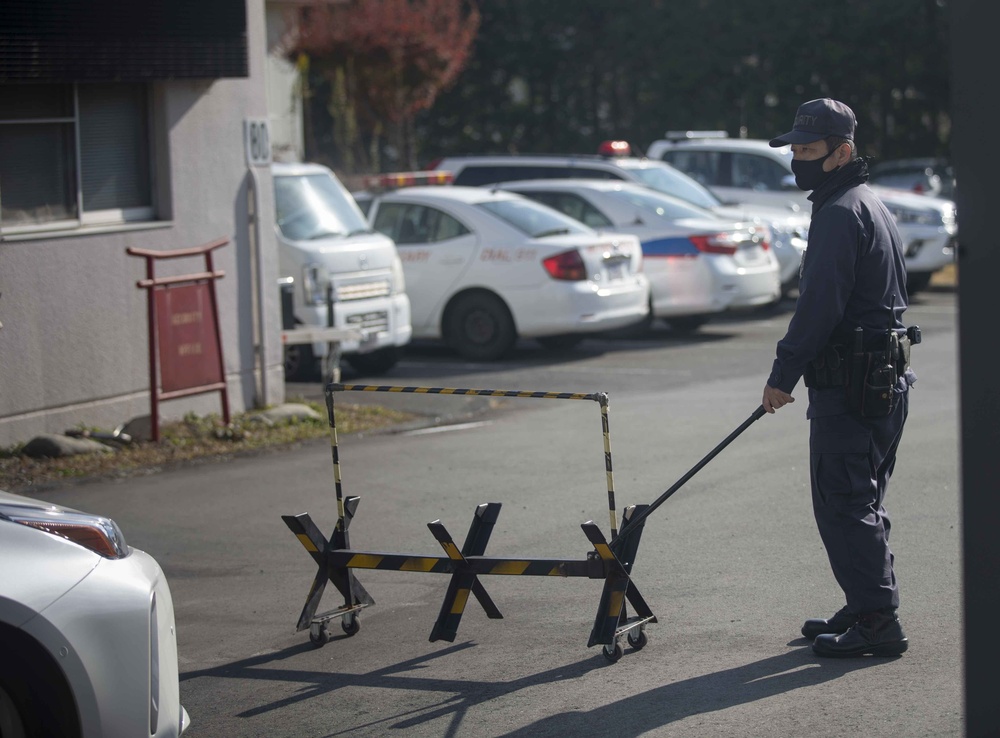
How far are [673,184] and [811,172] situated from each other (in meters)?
13.7

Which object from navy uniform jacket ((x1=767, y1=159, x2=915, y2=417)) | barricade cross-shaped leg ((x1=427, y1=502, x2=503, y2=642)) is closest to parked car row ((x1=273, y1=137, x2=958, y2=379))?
barricade cross-shaped leg ((x1=427, y1=502, x2=503, y2=642))

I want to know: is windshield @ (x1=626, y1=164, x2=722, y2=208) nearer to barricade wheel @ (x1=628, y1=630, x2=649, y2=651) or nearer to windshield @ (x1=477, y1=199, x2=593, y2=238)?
windshield @ (x1=477, y1=199, x2=593, y2=238)

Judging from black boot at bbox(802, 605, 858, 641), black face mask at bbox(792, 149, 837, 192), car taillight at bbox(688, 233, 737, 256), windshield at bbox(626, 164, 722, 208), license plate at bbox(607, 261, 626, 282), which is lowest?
black boot at bbox(802, 605, 858, 641)

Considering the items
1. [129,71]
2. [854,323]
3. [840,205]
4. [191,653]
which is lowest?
[191,653]

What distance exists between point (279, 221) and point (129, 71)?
3.14 m

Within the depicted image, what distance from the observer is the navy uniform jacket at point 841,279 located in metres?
5.30

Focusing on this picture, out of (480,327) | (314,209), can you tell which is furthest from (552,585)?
(480,327)

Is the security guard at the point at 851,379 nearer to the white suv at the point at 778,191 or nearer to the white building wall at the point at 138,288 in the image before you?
the white building wall at the point at 138,288

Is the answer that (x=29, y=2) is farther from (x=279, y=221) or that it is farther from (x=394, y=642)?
(x=394, y=642)

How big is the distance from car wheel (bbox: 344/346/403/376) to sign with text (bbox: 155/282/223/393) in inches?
133

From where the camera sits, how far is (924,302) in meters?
19.9

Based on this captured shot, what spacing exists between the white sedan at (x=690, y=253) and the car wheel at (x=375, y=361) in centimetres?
349

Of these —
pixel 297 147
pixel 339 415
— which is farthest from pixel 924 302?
pixel 339 415

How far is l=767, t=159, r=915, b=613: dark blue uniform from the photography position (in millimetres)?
5309
